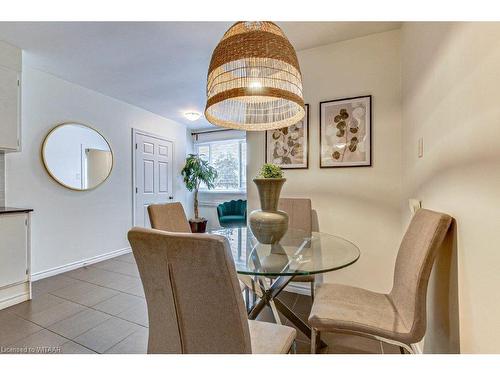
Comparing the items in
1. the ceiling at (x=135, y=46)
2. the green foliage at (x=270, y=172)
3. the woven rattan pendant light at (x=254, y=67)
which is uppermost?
the ceiling at (x=135, y=46)

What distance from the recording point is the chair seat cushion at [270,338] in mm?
914

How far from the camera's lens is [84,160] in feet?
10.7

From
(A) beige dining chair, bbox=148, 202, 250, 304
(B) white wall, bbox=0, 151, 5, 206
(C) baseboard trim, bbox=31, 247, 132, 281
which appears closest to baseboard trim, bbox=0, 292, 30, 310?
(C) baseboard trim, bbox=31, 247, 132, 281

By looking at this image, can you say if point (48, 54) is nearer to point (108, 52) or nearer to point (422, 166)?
point (108, 52)

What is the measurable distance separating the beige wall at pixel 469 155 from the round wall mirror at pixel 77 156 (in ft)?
12.4

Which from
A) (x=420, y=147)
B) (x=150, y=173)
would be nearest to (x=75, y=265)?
(x=150, y=173)

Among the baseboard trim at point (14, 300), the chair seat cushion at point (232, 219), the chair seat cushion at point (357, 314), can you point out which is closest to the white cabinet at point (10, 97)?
the baseboard trim at point (14, 300)

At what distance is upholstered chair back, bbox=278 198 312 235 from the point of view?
2.16 meters

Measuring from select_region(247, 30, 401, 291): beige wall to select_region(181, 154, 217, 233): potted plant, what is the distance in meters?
3.04

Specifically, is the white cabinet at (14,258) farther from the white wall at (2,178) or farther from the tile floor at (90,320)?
the white wall at (2,178)

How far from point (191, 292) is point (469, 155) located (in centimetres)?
117

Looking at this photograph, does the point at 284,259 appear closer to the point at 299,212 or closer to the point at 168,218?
the point at 299,212
